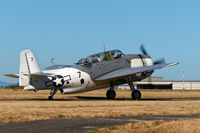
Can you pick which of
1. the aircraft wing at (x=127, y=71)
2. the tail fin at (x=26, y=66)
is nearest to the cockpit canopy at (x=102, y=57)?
the aircraft wing at (x=127, y=71)

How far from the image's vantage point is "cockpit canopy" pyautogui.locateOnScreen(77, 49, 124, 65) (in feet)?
106

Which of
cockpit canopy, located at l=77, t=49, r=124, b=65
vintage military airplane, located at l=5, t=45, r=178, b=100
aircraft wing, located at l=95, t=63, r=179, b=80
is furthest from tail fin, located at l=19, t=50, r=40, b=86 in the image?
aircraft wing, located at l=95, t=63, r=179, b=80

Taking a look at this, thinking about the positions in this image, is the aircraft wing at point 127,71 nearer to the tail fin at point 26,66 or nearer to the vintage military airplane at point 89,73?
the vintage military airplane at point 89,73

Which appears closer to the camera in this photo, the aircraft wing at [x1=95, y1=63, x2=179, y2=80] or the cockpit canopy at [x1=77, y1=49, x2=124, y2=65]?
the aircraft wing at [x1=95, y1=63, x2=179, y2=80]

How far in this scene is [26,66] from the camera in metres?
29.8

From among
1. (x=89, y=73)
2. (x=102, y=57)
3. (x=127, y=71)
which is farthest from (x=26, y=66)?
(x=127, y=71)

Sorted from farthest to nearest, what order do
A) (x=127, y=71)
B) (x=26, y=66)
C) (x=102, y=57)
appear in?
1. (x=102, y=57)
2. (x=127, y=71)
3. (x=26, y=66)

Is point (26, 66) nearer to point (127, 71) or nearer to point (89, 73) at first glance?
point (89, 73)

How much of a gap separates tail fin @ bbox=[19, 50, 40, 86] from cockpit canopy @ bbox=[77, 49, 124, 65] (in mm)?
4412

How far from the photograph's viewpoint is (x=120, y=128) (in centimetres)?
1266

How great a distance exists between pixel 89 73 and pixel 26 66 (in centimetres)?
585

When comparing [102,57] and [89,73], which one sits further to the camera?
[102,57]

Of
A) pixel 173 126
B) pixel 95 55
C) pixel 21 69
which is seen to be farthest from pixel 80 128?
pixel 95 55

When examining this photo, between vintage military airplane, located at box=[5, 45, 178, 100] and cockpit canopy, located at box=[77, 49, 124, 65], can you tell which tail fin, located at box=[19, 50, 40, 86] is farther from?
cockpit canopy, located at box=[77, 49, 124, 65]
